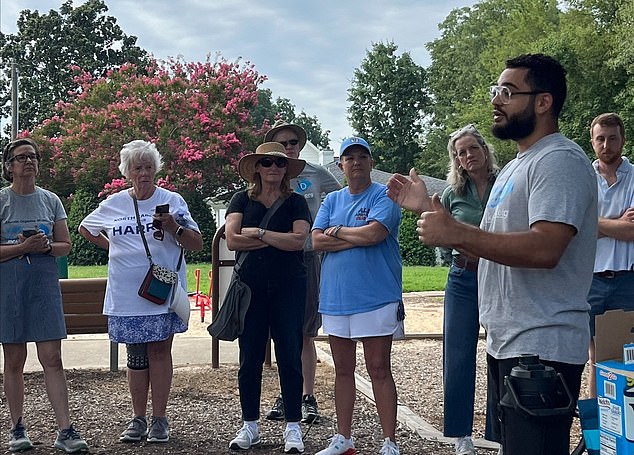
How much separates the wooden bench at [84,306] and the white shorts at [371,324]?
3752 mm

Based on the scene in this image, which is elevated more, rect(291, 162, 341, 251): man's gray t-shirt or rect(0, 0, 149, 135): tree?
rect(0, 0, 149, 135): tree

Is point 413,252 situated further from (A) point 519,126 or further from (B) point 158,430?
(A) point 519,126

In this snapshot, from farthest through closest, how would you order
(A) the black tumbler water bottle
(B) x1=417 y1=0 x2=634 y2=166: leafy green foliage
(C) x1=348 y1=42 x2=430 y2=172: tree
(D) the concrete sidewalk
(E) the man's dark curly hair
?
(C) x1=348 y1=42 x2=430 y2=172: tree → (B) x1=417 y1=0 x2=634 y2=166: leafy green foliage → (D) the concrete sidewalk → (E) the man's dark curly hair → (A) the black tumbler water bottle

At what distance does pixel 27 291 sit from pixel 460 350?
2.84m

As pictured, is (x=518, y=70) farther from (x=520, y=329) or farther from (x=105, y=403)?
(x=105, y=403)

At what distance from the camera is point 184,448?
5.04m

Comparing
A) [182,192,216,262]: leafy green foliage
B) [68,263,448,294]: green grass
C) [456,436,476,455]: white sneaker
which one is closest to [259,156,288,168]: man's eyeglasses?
[456,436,476,455]: white sneaker

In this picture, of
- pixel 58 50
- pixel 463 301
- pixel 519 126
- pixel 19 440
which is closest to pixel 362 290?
pixel 463 301

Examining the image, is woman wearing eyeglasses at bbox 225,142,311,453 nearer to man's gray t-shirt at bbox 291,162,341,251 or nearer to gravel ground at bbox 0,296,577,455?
gravel ground at bbox 0,296,577,455

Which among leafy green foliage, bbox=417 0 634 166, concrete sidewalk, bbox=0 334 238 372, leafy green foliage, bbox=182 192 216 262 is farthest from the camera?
leafy green foliage, bbox=417 0 634 166

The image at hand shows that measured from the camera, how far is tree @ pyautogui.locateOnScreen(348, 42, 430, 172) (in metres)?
56.6

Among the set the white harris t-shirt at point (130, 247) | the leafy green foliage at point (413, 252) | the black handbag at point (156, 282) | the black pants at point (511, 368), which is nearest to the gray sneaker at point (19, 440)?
the white harris t-shirt at point (130, 247)

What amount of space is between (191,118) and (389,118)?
30.9 m

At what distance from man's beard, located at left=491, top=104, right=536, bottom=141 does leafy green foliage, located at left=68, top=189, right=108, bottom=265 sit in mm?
25852
